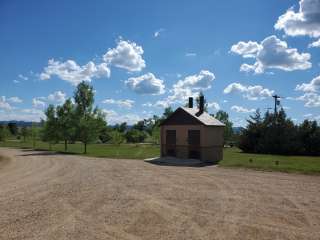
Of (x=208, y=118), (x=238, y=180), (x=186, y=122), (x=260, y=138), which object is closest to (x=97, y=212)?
(x=238, y=180)

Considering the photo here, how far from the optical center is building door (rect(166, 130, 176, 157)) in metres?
28.6

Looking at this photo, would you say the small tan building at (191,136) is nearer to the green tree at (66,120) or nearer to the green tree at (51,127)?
the green tree at (66,120)

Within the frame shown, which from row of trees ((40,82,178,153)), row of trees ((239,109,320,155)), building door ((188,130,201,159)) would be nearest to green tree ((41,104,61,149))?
row of trees ((40,82,178,153))

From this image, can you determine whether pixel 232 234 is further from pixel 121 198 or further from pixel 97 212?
pixel 121 198

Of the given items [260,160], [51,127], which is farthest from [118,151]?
[260,160]

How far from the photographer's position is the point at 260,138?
43.4 m

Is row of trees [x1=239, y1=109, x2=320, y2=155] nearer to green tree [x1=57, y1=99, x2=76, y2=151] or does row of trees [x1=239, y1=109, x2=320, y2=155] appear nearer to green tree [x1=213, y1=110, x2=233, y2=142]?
green tree [x1=213, y1=110, x2=233, y2=142]

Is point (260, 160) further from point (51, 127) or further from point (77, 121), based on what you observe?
point (51, 127)

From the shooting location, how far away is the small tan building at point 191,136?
2709 cm

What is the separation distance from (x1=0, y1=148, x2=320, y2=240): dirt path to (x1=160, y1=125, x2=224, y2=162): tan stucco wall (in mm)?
10691

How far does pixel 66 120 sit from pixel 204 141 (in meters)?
22.6

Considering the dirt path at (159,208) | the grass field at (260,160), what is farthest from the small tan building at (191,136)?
the dirt path at (159,208)

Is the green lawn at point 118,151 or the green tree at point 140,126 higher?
the green tree at point 140,126

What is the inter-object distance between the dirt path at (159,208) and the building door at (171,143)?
12.3 meters
